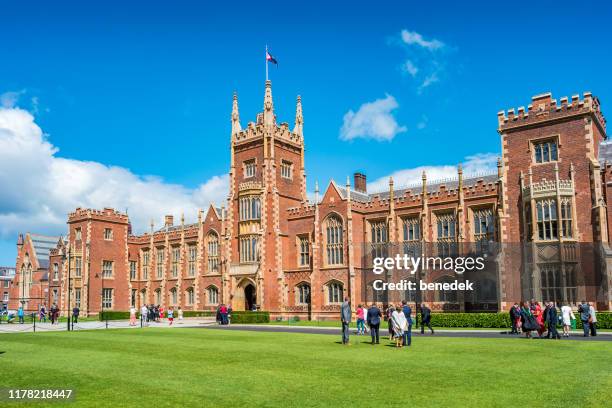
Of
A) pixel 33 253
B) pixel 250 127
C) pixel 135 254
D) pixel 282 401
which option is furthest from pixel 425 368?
pixel 33 253

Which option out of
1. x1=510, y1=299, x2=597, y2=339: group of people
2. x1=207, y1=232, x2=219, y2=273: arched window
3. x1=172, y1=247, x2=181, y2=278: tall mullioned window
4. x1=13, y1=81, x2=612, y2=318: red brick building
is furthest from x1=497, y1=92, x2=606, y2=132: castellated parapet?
x1=172, y1=247, x2=181, y2=278: tall mullioned window

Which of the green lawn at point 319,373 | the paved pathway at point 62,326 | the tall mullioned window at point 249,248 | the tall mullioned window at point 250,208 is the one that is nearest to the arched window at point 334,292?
the tall mullioned window at point 249,248

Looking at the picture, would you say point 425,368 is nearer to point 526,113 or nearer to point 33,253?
point 526,113

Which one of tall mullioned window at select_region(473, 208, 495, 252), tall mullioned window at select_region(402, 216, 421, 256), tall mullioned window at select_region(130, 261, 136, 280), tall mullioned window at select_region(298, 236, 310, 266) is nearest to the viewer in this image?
tall mullioned window at select_region(473, 208, 495, 252)

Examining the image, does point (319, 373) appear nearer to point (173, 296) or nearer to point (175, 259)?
point (173, 296)

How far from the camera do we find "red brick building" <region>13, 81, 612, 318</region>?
1380 inches

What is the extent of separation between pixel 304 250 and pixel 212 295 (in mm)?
12653

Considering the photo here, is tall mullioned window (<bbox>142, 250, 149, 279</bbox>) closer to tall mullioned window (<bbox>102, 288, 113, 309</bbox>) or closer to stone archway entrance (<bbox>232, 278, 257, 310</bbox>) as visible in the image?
tall mullioned window (<bbox>102, 288, 113, 309</bbox>)

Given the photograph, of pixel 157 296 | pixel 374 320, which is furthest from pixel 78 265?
pixel 374 320

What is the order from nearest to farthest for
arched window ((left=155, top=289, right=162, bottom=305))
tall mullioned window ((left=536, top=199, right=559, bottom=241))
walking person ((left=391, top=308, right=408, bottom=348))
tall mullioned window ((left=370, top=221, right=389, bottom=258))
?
walking person ((left=391, top=308, right=408, bottom=348)) → tall mullioned window ((left=536, top=199, right=559, bottom=241)) → tall mullioned window ((left=370, top=221, right=389, bottom=258)) → arched window ((left=155, top=289, right=162, bottom=305))

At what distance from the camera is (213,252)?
58125mm

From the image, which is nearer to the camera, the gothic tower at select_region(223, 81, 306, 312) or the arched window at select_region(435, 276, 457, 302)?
the arched window at select_region(435, 276, 457, 302)

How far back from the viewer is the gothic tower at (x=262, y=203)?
4959 centimetres

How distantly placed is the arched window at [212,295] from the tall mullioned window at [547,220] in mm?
32169
